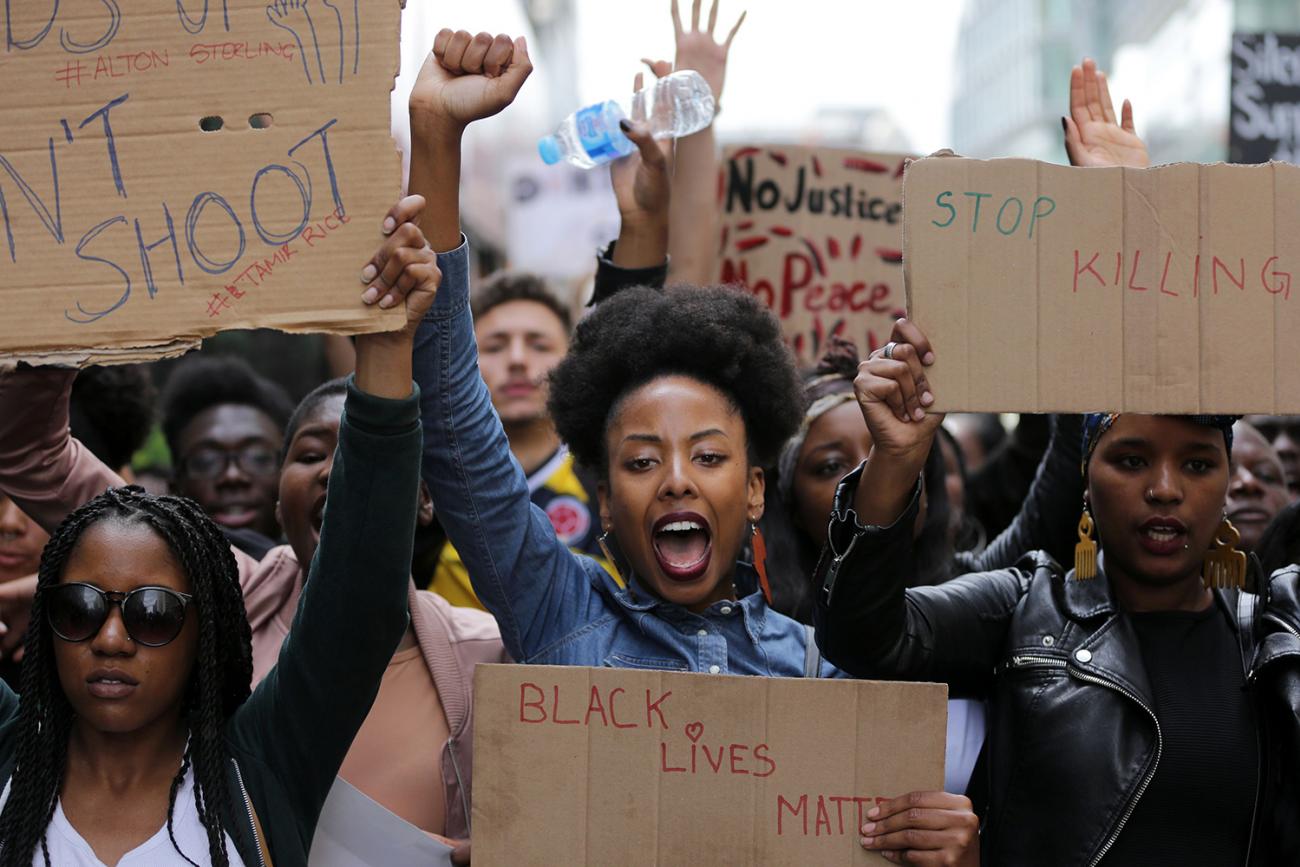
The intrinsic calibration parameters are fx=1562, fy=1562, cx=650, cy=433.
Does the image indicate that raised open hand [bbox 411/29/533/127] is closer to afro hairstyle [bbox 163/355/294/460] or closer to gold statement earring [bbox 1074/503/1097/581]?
gold statement earring [bbox 1074/503/1097/581]

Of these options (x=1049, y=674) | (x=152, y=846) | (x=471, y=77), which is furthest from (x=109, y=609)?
(x=1049, y=674)

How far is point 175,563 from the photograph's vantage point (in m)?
2.59

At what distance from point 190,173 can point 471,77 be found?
0.48 meters

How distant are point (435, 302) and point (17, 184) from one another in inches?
27.3

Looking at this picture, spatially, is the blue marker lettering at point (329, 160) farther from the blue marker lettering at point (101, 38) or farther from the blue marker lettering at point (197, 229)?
the blue marker lettering at point (101, 38)

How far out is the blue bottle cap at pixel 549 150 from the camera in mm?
3992

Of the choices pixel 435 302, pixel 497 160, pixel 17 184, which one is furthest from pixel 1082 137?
pixel 497 160

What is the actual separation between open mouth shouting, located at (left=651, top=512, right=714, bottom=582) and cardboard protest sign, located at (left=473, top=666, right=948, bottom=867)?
34 cm

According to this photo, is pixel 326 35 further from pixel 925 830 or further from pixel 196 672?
pixel 925 830

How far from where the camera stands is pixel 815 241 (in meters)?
4.76

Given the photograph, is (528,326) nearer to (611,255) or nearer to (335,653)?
(611,255)

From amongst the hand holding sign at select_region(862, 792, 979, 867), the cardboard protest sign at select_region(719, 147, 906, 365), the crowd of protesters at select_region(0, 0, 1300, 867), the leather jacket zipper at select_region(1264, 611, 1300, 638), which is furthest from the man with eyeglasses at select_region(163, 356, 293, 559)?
the leather jacket zipper at select_region(1264, 611, 1300, 638)

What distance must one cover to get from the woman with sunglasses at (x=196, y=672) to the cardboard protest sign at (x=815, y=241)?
2367mm

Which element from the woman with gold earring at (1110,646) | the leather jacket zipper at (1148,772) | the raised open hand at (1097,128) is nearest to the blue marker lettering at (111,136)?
the woman with gold earring at (1110,646)
